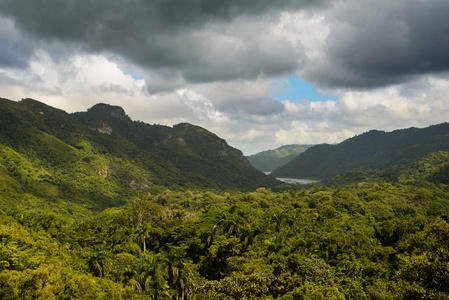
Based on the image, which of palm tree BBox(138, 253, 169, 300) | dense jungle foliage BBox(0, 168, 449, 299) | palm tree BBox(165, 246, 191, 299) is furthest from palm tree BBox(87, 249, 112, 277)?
palm tree BBox(165, 246, 191, 299)

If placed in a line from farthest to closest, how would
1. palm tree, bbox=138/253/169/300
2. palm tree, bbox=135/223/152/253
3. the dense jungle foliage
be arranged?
palm tree, bbox=135/223/152/253 → palm tree, bbox=138/253/169/300 → the dense jungle foliage

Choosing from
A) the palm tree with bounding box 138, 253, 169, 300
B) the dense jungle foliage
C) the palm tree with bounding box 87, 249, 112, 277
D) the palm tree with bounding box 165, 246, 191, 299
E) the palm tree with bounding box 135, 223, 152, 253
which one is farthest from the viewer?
the palm tree with bounding box 135, 223, 152, 253

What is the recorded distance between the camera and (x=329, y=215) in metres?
100

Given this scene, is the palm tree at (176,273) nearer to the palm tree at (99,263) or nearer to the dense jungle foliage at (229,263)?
the dense jungle foliage at (229,263)

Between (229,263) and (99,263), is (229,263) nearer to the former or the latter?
(229,263)

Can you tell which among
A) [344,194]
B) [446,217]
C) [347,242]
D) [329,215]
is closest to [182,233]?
[347,242]

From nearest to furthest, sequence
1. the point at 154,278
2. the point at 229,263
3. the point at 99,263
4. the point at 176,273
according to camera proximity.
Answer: the point at 154,278 → the point at 176,273 → the point at 99,263 → the point at 229,263

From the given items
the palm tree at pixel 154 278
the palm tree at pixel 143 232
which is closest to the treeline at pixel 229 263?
the palm tree at pixel 154 278

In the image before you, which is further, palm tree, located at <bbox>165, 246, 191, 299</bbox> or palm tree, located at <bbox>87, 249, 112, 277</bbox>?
palm tree, located at <bbox>87, 249, 112, 277</bbox>

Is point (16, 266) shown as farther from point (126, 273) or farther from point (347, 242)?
point (347, 242)

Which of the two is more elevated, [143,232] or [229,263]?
[143,232]

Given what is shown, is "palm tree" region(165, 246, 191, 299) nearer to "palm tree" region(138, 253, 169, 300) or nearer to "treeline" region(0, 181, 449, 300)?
"treeline" region(0, 181, 449, 300)

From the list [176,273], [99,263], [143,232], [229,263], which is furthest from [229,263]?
[143,232]

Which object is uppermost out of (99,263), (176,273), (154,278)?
(99,263)
